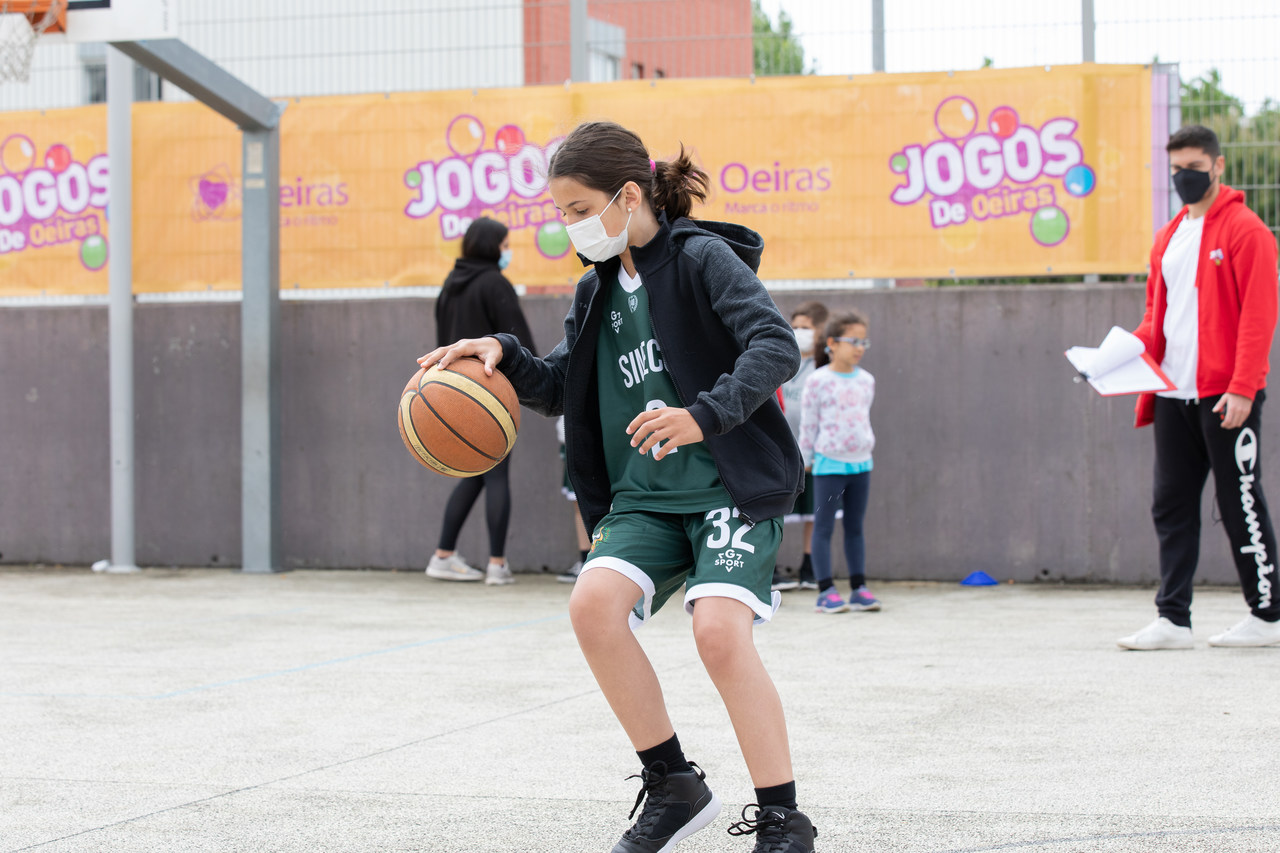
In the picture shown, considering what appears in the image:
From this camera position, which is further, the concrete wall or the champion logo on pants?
the concrete wall

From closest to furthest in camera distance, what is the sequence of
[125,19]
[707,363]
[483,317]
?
[707,363], [125,19], [483,317]

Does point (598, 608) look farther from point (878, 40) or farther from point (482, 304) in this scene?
point (878, 40)

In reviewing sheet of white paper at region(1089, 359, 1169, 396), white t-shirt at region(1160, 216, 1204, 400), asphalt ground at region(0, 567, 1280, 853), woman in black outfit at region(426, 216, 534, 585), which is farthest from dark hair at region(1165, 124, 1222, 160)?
woman in black outfit at region(426, 216, 534, 585)

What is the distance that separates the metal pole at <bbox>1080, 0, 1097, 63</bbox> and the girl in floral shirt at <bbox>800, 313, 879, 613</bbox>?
2.90m

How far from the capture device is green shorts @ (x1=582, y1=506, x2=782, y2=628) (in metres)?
3.16

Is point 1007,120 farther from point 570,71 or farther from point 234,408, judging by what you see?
point 234,408

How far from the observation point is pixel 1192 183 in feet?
20.3

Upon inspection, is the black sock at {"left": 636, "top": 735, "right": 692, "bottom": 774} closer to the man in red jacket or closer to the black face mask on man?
the man in red jacket

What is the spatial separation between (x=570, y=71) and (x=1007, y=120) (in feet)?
10.2

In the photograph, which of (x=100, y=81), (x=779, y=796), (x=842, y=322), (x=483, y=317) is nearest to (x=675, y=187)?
(x=779, y=796)

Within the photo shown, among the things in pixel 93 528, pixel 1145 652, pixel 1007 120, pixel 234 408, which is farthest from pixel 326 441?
pixel 1145 652

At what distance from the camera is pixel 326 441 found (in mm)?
10031

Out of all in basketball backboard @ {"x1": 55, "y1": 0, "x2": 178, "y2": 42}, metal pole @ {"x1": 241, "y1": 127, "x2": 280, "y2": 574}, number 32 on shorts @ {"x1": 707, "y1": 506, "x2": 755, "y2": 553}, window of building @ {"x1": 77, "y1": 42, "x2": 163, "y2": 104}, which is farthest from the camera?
window of building @ {"x1": 77, "y1": 42, "x2": 163, "y2": 104}

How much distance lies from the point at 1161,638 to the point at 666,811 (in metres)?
3.76
